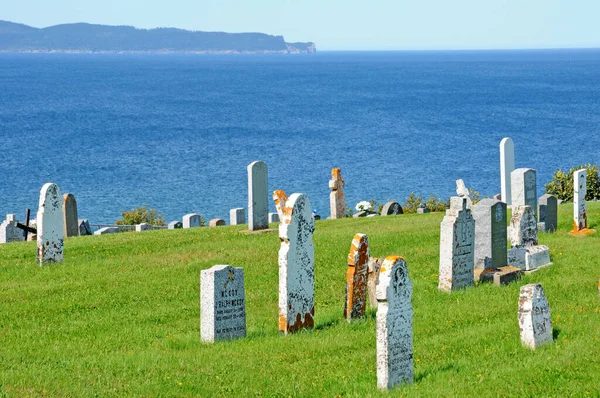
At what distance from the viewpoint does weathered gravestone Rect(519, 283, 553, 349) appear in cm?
1199

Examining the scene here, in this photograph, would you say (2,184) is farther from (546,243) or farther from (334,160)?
(546,243)

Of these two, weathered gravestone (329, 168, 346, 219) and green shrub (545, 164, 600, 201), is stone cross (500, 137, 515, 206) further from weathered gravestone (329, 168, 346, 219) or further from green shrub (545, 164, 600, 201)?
weathered gravestone (329, 168, 346, 219)

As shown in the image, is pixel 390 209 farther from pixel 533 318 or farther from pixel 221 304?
pixel 533 318

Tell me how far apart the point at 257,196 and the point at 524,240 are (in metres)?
7.08

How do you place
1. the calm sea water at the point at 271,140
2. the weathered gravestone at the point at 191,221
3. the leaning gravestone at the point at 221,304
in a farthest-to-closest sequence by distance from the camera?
1. the calm sea water at the point at 271,140
2. the weathered gravestone at the point at 191,221
3. the leaning gravestone at the point at 221,304

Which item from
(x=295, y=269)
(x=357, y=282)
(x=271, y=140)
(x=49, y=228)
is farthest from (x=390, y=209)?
(x=271, y=140)

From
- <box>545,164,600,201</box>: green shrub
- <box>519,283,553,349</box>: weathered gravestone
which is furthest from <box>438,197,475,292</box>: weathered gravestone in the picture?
<box>545,164,600,201</box>: green shrub

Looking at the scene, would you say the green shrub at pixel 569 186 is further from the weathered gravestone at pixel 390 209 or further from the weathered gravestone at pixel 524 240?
the weathered gravestone at pixel 524 240

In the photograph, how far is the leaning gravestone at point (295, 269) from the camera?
45.3 ft

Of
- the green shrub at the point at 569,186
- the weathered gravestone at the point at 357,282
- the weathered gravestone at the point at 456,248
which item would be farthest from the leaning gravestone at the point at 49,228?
the green shrub at the point at 569,186

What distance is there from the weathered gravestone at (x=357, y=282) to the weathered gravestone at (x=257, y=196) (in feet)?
28.9

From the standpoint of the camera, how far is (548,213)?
21.8 m

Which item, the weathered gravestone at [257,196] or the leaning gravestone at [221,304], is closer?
the leaning gravestone at [221,304]

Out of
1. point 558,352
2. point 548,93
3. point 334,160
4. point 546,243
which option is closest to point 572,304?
point 558,352
